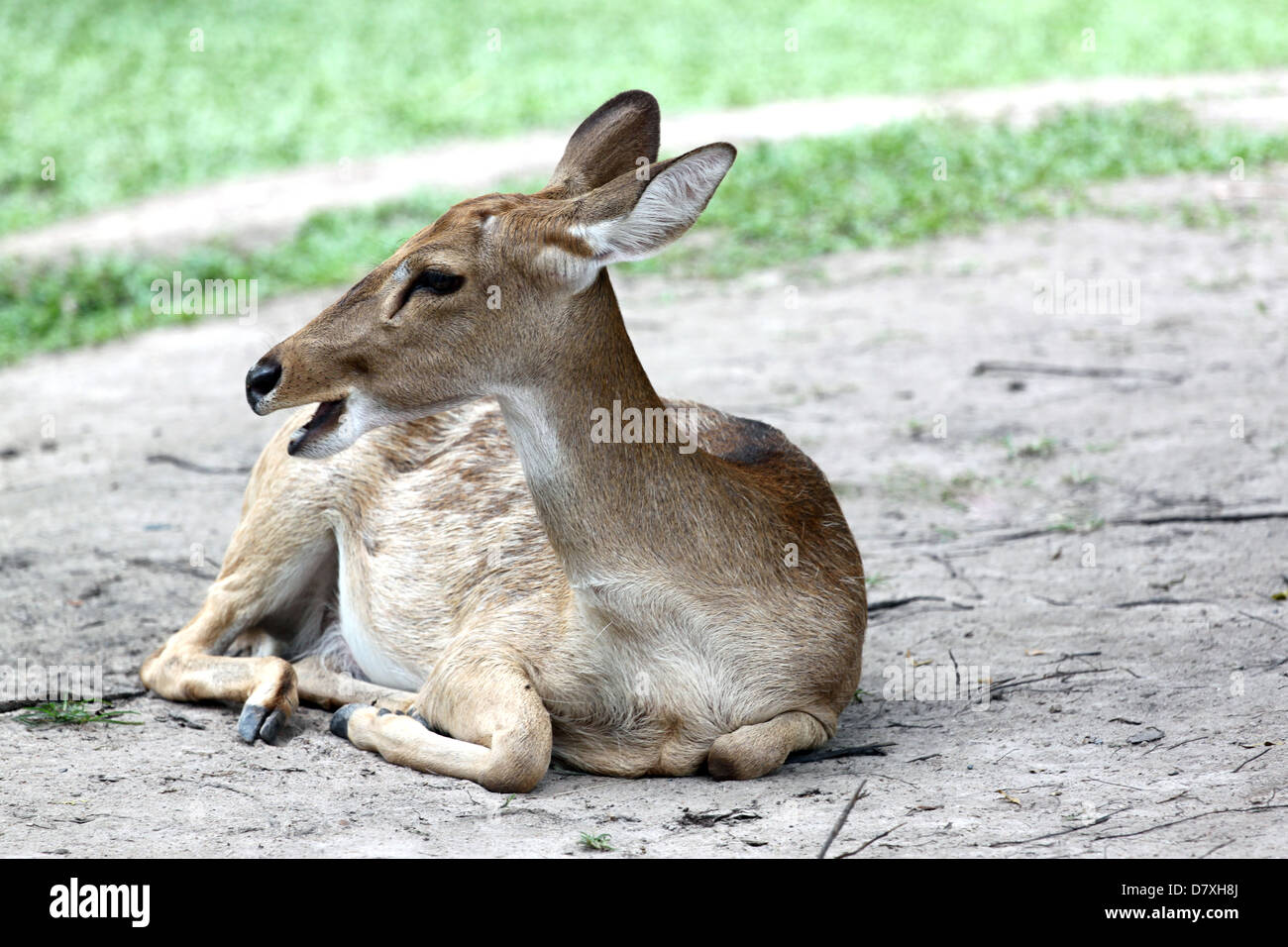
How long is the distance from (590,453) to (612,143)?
92 cm

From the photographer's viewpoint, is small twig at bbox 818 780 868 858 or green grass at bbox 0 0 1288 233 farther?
green grass at bbox 0 0 1288 233

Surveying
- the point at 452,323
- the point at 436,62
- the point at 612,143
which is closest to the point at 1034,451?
the point at 612,143

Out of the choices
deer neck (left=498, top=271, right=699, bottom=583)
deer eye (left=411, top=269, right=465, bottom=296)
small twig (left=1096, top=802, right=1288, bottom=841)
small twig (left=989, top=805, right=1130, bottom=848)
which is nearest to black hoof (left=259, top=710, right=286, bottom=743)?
deer neck (left=498, top=271, right=699, bottom=583)

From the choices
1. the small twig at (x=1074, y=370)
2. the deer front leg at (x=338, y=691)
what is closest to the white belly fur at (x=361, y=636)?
the deer front leg at (x=338, y=691)

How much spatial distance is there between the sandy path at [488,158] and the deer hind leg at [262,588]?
23.0 ft

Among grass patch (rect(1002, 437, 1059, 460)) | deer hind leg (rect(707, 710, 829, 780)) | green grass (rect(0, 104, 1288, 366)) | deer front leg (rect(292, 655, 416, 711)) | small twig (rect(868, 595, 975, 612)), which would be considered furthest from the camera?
green grass (rect(0, 104, 1288, 366))

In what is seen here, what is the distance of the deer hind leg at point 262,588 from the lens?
15.8ft

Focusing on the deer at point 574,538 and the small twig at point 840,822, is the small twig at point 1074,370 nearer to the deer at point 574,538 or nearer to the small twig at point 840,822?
the deer at point 574,538

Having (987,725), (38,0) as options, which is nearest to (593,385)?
(987,725)

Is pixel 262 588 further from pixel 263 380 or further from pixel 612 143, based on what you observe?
pixel 612 143

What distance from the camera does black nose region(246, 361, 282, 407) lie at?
147 inches

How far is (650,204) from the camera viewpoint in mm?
3615

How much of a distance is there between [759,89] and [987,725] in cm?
1269

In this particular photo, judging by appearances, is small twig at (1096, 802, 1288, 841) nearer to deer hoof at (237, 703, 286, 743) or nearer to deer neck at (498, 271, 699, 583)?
deer neck at (498, 271, 699, 583)
